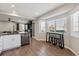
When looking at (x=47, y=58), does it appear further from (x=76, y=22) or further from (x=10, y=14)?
(x=10, y=14)

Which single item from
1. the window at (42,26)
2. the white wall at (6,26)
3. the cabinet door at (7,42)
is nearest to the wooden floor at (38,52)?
the cabinet door at (7,42)

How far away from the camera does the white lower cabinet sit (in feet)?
15.2

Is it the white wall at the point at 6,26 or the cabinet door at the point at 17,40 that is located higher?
the white wall at the point at 6,26

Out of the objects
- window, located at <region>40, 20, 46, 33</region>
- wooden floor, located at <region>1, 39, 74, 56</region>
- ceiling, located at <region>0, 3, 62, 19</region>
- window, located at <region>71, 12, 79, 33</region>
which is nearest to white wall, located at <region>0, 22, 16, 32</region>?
ceiling, located at <region>0, 3, 62, 19</region>

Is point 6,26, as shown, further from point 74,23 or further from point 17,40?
point 74,23

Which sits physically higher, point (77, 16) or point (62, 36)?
point (77, 16)

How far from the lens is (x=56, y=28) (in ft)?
23.4

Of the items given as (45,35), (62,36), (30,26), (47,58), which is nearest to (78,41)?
(62,36)

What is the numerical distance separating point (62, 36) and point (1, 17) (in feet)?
13.8

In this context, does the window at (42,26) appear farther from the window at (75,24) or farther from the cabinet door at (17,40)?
the window at (75,24)

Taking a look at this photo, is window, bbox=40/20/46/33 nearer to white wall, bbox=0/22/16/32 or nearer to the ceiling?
white wall, bbox=0/22/16/32

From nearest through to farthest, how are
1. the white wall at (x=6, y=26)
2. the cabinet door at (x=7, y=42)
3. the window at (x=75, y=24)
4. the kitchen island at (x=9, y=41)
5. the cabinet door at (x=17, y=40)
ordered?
1. the window at (x=75, y=24)
2. the kitchen island at (x=9, y=41)
3. the cabinet door at (x=7, y=42)
4. the cabinet door at (x=17, y=40)
5. the white wall at (x=6, y=26)

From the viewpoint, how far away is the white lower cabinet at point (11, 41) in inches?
183

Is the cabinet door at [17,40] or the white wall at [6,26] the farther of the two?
the white wall at [6,26]
